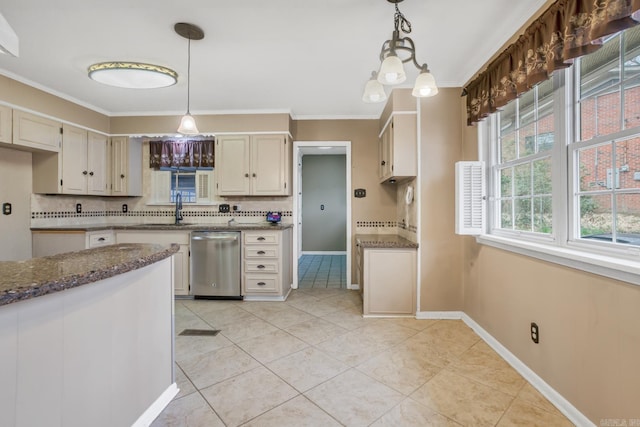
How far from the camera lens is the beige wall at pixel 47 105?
2807mm

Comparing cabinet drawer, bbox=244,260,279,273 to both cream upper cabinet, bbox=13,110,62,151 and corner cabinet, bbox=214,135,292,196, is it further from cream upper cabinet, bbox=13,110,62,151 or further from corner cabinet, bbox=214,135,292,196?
cream upper cabinet, bbox=13,110,62,151

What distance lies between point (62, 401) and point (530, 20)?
10.5 feet

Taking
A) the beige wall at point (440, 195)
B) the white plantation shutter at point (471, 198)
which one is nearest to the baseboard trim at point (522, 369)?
the beige wall at point (440, 195)

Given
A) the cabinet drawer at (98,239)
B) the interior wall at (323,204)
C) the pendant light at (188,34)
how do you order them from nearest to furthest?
the pendant light at (188,34), the cabinet drawer at (98,239), the interior wall at (323,204)

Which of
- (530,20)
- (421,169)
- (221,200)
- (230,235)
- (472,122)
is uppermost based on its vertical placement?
(530,20)

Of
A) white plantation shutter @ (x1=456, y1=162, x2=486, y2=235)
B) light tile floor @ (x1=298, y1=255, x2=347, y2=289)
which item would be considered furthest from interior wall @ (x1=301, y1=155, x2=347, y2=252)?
white plantation shutter @ (x1=456, y1=162, x2=486, y2=235)

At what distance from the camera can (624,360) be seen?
1.28 metres

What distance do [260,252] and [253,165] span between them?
1184 mm

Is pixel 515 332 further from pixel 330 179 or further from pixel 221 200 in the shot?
pixel 330 179

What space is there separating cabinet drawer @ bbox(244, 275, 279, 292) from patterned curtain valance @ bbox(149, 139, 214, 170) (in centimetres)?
174

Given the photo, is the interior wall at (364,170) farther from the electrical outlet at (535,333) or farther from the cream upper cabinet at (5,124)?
the cream upper cabinet at (5,124)

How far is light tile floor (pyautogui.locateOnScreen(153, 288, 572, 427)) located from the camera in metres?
1.58

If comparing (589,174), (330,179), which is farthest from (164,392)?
(330,179)

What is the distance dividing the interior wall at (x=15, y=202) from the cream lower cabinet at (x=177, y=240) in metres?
0.88
